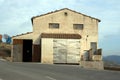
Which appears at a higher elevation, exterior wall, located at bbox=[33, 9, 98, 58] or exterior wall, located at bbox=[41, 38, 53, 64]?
exterior wall, located at bbox=[33, 9, 98, 58]

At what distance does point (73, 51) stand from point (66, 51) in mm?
982

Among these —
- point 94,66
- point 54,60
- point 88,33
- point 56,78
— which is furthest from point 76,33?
point 56,78

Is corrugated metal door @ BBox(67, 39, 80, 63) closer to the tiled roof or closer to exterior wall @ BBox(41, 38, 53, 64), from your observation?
the tiled roof

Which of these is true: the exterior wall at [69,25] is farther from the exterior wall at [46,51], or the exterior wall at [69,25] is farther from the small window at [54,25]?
the exterior wall at [46,51]

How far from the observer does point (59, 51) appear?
1971 inches

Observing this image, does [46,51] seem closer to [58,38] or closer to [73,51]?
[58,38]

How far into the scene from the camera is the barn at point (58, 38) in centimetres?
5000

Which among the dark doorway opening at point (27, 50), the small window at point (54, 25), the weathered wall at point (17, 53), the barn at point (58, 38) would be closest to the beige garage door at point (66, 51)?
the barn at point (58, 38)

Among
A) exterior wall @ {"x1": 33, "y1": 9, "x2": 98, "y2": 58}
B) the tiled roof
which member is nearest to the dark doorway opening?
exterior wall @ {"x1": 33, "y1": 9, "x2": 98, "y2": 58}

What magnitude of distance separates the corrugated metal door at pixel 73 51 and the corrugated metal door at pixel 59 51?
0.55 meters

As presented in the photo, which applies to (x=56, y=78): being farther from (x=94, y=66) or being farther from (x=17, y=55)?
(x=17, y=55)

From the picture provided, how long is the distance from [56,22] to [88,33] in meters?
4.98

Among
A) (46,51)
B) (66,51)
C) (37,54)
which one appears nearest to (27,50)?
(37,54)

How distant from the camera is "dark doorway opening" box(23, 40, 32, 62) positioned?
52.9 metres
